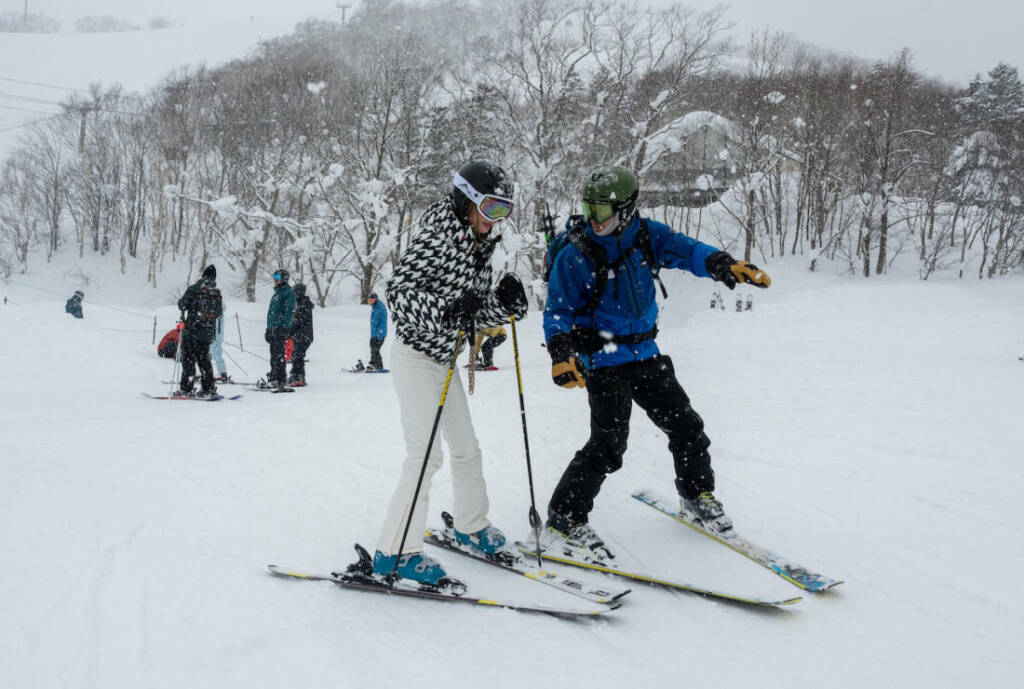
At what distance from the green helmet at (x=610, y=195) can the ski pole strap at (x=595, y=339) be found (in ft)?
1.97

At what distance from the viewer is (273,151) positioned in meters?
32.2

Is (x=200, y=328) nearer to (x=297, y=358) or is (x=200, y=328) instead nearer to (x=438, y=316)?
(x=297, y=358)

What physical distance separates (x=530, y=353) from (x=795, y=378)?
9014mm

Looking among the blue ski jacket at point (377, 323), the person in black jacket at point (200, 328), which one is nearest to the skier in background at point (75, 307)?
the blue ski jacket at point (377, 323)

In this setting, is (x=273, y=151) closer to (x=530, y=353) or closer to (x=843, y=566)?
(x=530, y=353)

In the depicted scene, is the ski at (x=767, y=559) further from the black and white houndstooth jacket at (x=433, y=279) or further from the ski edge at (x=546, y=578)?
the black and white houndstooth jacket at (x=433, y=279)

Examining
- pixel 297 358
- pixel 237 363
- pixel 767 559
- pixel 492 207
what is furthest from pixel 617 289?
pixel 237 363

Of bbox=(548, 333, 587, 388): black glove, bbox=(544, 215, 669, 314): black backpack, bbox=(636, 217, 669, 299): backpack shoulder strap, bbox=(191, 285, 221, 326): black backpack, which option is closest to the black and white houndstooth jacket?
bbox=(548, 333, 587, 388): black glove

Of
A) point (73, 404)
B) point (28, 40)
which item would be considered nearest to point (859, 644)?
point (73, 404)

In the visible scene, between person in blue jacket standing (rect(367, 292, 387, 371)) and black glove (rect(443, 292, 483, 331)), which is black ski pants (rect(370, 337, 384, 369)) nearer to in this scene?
person in blue jacket standing (rect(367, 292, 387, 371))

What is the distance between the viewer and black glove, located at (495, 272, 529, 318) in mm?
2984

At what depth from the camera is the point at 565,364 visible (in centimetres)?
297

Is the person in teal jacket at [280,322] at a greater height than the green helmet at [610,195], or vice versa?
the green helmet at [610,195]

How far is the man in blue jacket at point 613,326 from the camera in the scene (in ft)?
10.4
